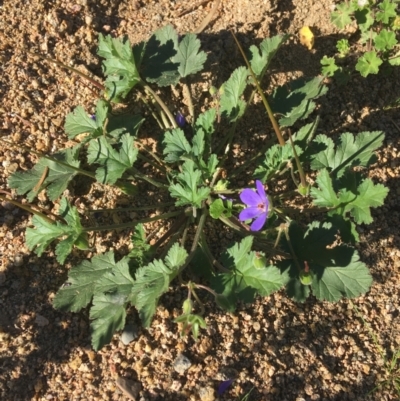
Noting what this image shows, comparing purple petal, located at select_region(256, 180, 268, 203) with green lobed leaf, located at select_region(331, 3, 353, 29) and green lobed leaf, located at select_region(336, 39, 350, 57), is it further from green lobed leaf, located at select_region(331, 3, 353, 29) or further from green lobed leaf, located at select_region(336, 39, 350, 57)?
green lobed leaf, located at select_region(331, 3, 353, 29)

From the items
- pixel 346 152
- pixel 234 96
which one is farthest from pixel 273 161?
pixel 234 96

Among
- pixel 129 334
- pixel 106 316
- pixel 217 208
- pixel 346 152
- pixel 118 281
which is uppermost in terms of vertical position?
pixel 346 152

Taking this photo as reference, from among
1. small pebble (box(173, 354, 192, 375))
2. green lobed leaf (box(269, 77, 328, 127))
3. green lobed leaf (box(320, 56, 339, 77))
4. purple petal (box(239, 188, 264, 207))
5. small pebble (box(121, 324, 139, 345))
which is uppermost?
green lobed leaf (box(320, 56, 339, 77))

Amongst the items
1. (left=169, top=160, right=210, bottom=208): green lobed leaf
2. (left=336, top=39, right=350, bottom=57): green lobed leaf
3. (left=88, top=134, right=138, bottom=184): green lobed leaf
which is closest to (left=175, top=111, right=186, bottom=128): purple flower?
(left=88, top=134, right=138, bottom=184): green lobed leaf

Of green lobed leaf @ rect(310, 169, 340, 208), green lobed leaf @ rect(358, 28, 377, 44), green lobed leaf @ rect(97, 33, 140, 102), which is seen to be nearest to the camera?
green lobed leaf @ rect(310, 169, 340, 208)

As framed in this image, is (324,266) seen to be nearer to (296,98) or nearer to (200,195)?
(200,195)

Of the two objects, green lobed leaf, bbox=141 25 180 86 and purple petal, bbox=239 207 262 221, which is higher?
green lobed leaf, bbox=141 25 180 86

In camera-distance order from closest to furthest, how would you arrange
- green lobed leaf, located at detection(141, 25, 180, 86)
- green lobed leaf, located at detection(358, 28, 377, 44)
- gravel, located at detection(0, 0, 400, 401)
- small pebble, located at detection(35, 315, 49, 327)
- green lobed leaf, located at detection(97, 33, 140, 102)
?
gravel, located at detection(0, 0, 400, 401) → small pebble, located at detection(35, 315, 49, 327) → green lobed leaf, located at detection(97, 33, 140, 102) → green lobed leaf, located at detection(141, 25, 180, 86) → green lobed leaf, located at detection(358, 28, 377, 44)

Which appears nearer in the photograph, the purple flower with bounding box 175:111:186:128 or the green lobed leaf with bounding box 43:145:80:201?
the green lobed leaf with bounding box 43:145:80:201
